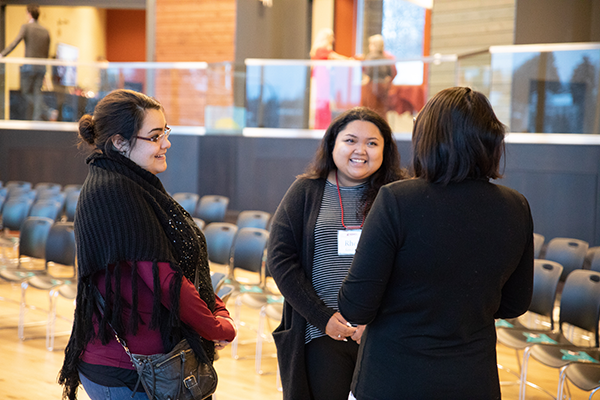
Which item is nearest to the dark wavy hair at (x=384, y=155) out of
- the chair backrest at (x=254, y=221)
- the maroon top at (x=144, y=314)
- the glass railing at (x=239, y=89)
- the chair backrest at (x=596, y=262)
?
the maroon top at (x=144, y=314)

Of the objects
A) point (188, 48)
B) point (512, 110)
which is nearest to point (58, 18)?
point (188, 48)

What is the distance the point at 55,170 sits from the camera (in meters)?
9.59

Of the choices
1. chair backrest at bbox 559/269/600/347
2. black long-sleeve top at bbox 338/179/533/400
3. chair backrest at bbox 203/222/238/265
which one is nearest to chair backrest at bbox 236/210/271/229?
chair backrest at bbox 203/222/238/265

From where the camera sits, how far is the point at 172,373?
5.19 feet

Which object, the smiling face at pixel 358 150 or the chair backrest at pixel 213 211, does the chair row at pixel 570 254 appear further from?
the chair backrest at pixel 213 211

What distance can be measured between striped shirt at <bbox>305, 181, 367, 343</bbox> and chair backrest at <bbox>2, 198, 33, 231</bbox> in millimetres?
5227

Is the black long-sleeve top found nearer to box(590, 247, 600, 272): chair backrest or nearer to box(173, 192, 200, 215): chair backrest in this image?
box(590, 247, 600, 272): chair backrest

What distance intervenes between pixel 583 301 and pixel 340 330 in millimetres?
2073

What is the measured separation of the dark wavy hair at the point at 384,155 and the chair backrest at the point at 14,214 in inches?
203

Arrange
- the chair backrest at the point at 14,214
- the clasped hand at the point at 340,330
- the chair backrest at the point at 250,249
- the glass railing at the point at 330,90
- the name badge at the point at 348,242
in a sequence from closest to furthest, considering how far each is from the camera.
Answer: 1. the clasped hand at the point at 340,330
2. the name badge at the point at 348,242
3. the chair backrest at the point at 250,249
4. the chair backrest at the point at 14,214
5. the glass railing at the point at 330,90

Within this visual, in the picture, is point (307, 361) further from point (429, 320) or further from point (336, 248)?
point (429, 320)

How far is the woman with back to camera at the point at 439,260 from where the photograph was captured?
129 centimetres

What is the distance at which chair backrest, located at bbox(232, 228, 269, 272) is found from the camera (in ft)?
14.7

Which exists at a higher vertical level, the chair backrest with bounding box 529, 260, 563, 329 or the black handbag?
the black handbag
